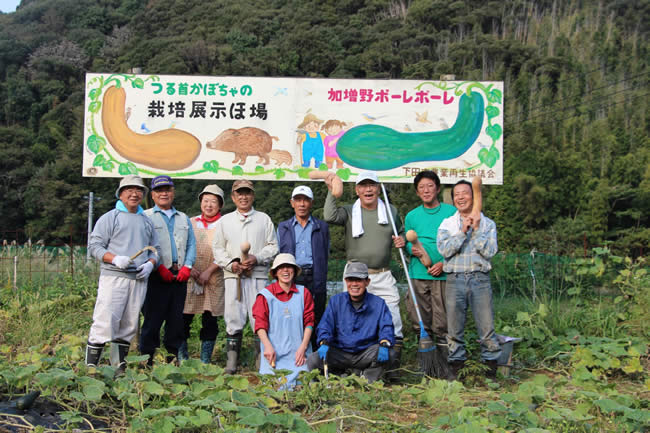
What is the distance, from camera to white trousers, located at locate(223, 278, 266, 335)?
4.34 metres

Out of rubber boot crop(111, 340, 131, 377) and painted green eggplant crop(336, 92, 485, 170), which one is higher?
painted green eggplant crop(336, 92, 485, 170)

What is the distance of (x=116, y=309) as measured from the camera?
12.4 feet

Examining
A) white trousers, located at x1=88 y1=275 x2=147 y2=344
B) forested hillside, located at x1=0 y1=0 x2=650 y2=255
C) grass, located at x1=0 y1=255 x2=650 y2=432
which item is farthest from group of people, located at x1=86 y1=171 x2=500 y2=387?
forested hillside, located at x1=0 y1=0 x2=650 y2=255

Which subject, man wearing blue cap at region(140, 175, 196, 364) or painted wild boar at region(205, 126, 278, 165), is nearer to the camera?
man wearing blue cap at region(140, 175, 196, 364)

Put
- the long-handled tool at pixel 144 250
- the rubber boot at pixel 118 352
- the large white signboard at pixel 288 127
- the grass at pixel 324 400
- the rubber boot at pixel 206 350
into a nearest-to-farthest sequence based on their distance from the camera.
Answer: the grass at pixel 324 400, the rubber boot at pixel 118 352, the long-handled tool at pixel 144 250, the rubber boot at pixel 206 350, the large white signboard at pixel 288 127

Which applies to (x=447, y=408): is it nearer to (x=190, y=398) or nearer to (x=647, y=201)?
(x=190, y=398)

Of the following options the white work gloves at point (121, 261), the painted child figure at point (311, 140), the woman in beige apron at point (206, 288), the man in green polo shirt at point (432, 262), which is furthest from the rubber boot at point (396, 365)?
the painted child figure at point (311, 140)

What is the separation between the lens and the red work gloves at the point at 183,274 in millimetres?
4167

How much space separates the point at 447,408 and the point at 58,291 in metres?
5.07

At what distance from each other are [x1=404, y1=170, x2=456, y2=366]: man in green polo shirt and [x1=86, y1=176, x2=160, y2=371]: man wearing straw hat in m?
2.00

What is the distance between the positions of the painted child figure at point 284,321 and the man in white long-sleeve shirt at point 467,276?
3.47ft

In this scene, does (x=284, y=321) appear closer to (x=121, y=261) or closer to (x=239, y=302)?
(x=239, y=302)

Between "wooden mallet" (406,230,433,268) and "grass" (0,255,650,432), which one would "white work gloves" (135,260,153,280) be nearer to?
"grass" (0,255,650,432)

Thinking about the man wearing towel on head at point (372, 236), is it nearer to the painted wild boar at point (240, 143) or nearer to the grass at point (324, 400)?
the grass at point (324, 400)
